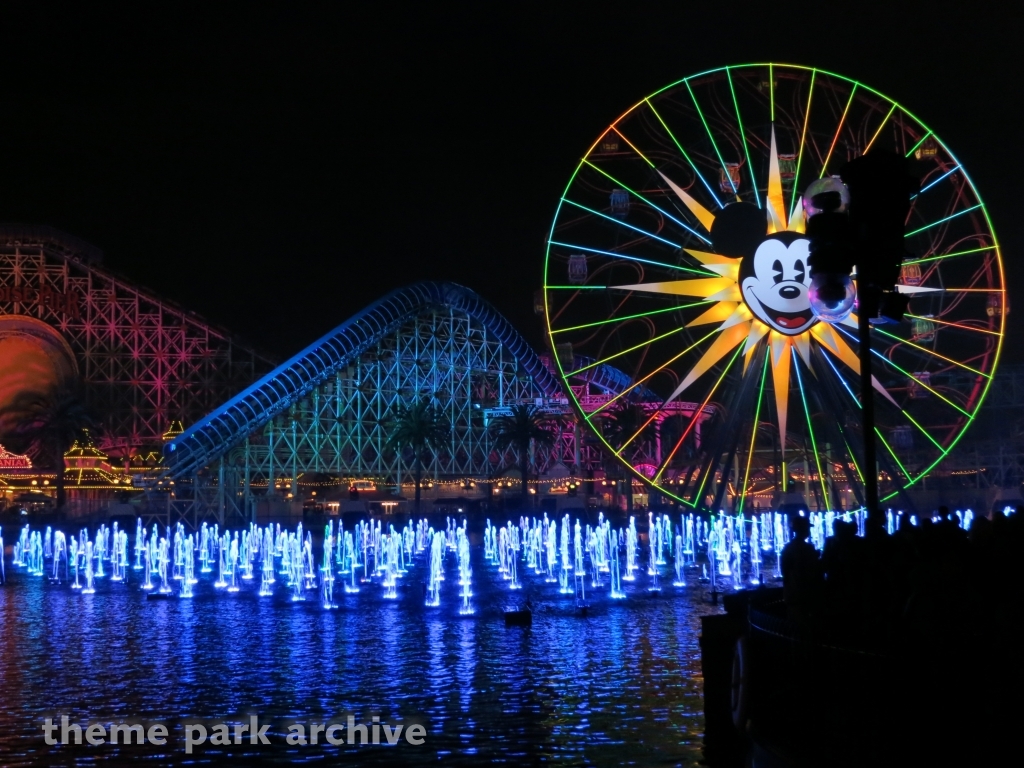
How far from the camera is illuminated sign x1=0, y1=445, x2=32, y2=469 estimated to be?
61531mm

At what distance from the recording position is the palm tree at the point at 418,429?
5275cm

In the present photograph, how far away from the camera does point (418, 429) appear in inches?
2076

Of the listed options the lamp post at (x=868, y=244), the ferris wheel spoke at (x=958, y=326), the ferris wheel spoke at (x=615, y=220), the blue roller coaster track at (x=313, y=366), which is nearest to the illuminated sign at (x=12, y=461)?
the blue roller coaster track at (x=313, y=366)

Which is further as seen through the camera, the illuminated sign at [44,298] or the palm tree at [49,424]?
the illuminated sign at [44,298]

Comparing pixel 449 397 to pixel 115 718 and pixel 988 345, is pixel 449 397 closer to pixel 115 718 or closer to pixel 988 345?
pixel 988 345

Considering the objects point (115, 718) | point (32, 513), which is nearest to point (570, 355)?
point (115, 718)

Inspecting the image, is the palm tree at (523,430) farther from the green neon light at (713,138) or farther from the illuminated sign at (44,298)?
the green neon light at (713,138)

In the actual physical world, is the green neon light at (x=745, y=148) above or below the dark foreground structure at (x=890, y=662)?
above

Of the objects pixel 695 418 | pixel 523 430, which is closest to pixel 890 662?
pixel 695 418

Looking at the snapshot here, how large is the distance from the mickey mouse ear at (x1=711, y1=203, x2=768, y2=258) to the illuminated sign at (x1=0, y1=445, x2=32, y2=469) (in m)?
47.1

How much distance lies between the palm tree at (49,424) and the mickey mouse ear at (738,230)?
3627 cm

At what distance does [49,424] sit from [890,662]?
52364 mm

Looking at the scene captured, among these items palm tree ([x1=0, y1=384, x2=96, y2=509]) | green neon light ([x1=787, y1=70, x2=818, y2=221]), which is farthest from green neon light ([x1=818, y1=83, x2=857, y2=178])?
palm tree ([x1=0, y1=384, x2=96, y2=509])

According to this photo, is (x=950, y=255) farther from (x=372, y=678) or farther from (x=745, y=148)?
(x=372, y=678)
